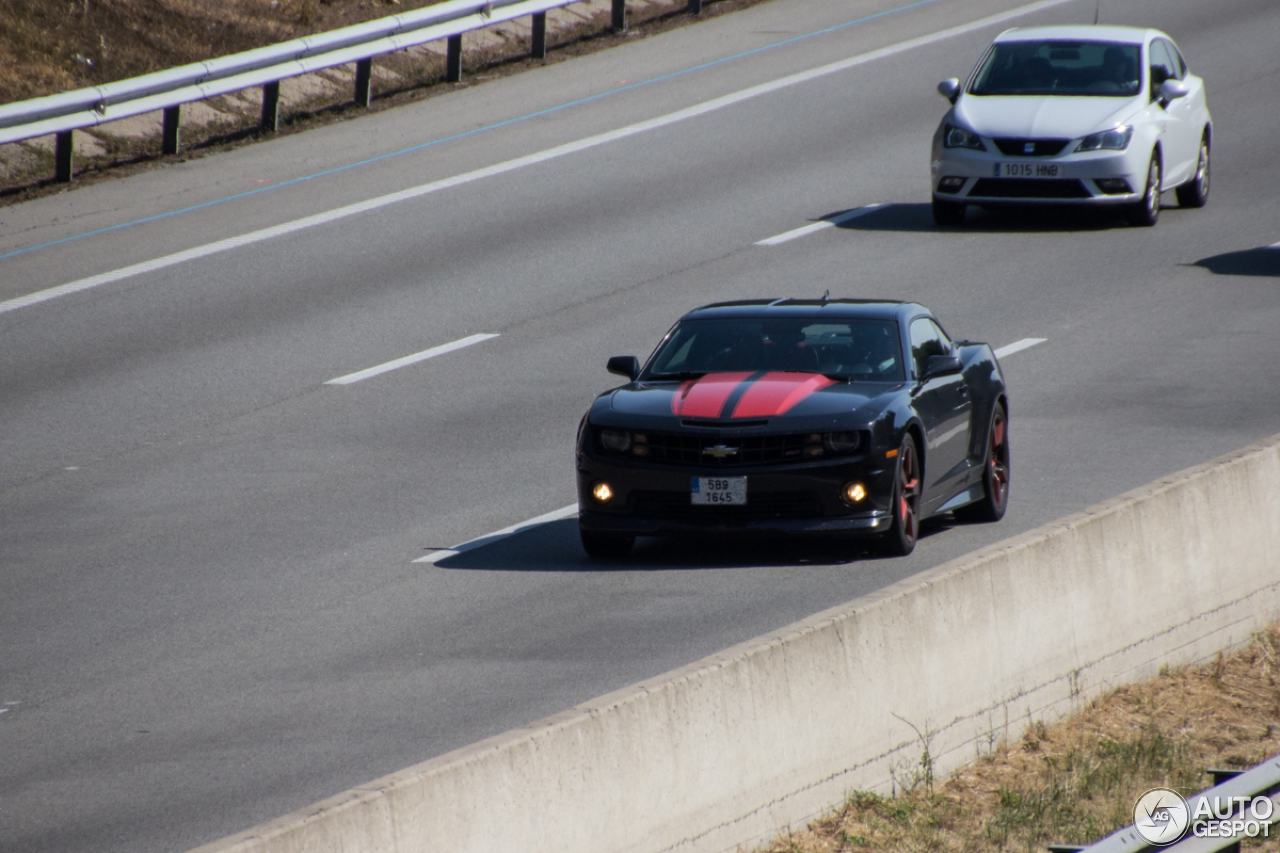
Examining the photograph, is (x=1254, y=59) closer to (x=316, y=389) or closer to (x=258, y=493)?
(x=316, y=389)

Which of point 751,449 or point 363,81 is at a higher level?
point 751,449

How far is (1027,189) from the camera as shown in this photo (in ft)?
69.6

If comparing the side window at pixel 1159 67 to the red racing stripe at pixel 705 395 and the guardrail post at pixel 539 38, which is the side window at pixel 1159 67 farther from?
the red racing stripe at pixel 705 395

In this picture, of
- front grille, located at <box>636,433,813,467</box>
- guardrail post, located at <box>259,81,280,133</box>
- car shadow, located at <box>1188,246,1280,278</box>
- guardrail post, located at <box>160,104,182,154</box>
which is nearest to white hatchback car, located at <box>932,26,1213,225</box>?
car shadow, located at <box>1188,246,1280,278</box>

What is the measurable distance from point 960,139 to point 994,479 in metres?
9.72

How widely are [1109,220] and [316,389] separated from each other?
34.4 ft

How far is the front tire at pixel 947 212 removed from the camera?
21781 mm

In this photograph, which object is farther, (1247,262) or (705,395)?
(1247,262)

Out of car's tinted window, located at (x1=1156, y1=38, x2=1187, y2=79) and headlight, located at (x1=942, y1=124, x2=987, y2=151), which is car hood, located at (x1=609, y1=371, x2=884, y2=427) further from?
car's tinted window, located at (x1=1156, y1=38, x2=1187, y2=79)

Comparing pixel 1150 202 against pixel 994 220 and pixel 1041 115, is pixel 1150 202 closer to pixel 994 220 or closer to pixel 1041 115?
pixel 1041 115

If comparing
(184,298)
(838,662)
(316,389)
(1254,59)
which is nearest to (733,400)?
(838,662)

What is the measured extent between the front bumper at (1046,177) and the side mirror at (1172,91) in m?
0.80

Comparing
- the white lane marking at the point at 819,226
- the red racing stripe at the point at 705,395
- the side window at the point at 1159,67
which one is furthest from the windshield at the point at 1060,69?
the red racing stripe at the point at 705,395

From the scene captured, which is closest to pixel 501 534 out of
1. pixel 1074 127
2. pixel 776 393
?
pixel 776 393
